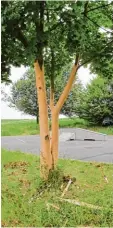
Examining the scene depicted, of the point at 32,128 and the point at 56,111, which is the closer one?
the point at 56,111

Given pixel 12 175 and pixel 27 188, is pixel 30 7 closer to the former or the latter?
pixel 27 188

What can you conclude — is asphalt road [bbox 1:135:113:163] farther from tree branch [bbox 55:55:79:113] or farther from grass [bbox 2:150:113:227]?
tree branch [bbox 55:55:79:113]

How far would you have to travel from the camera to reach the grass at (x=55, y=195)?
156 inches

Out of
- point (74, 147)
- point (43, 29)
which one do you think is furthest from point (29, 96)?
point (43, 29)

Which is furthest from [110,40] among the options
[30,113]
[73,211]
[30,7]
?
[30,113]

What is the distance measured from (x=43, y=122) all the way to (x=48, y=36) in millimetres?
1318

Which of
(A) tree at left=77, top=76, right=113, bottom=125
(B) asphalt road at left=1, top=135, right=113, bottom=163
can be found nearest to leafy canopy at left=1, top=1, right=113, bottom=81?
(B) asphalt road at left=1, top=135, right=113, bottom=163

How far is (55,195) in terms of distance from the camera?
4.66 metres

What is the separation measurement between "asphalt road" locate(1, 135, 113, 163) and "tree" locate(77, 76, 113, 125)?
1.51 metres

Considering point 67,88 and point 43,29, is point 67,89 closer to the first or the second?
point 67,88

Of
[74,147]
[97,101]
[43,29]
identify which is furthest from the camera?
[97,101]

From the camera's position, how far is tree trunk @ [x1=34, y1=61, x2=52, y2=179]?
5180 mm

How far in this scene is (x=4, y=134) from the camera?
11.6 m

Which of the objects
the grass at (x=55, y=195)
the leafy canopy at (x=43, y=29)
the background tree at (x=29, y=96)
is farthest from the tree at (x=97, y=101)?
the leafy canopy at (x=43, y=29)
